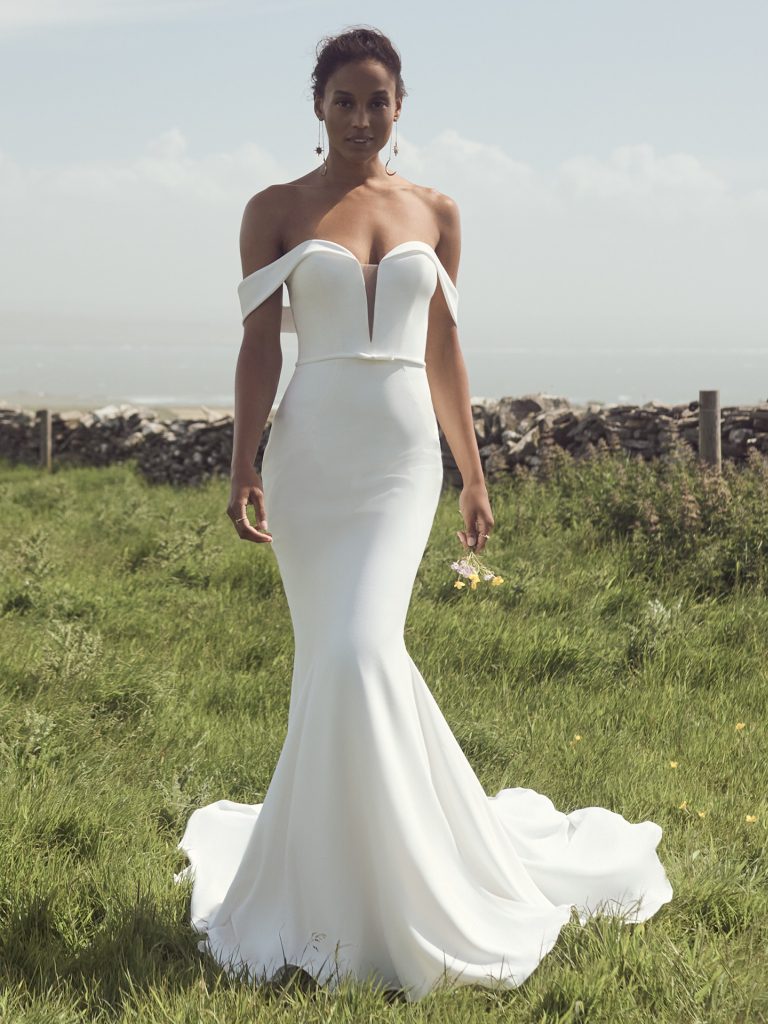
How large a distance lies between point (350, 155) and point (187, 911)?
2.53 m

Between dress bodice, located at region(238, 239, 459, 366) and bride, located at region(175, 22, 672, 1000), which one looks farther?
dress bodice, located at region(238, 239, 459, 366)

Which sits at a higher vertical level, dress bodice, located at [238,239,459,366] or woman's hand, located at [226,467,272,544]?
dress bodice, located at [238,239,459,366]

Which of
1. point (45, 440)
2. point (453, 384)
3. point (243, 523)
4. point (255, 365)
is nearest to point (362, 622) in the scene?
point (243, 523)

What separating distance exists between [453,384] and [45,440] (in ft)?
48.6

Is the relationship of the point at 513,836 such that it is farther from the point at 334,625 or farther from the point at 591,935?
the point at 334,625

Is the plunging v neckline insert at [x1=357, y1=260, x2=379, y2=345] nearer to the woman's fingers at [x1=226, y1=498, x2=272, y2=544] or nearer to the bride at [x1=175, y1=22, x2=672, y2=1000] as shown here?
the bride at [x1=175, y1=22, x2=672, y2=1000]

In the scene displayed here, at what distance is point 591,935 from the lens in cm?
331

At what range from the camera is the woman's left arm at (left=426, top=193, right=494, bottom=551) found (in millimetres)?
3816

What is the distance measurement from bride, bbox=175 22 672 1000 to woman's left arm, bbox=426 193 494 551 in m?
0.01

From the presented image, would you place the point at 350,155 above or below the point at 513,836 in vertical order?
above

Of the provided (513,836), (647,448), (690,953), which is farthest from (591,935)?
(647,448)

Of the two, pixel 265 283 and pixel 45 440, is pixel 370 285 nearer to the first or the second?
pixel 265 283

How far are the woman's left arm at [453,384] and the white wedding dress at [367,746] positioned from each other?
103 millimetres

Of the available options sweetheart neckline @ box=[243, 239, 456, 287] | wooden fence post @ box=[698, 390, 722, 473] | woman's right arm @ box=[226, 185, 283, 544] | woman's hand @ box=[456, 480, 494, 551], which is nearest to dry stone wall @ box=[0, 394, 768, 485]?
wooden fence post @ box=[698, 390, 722, 473]
